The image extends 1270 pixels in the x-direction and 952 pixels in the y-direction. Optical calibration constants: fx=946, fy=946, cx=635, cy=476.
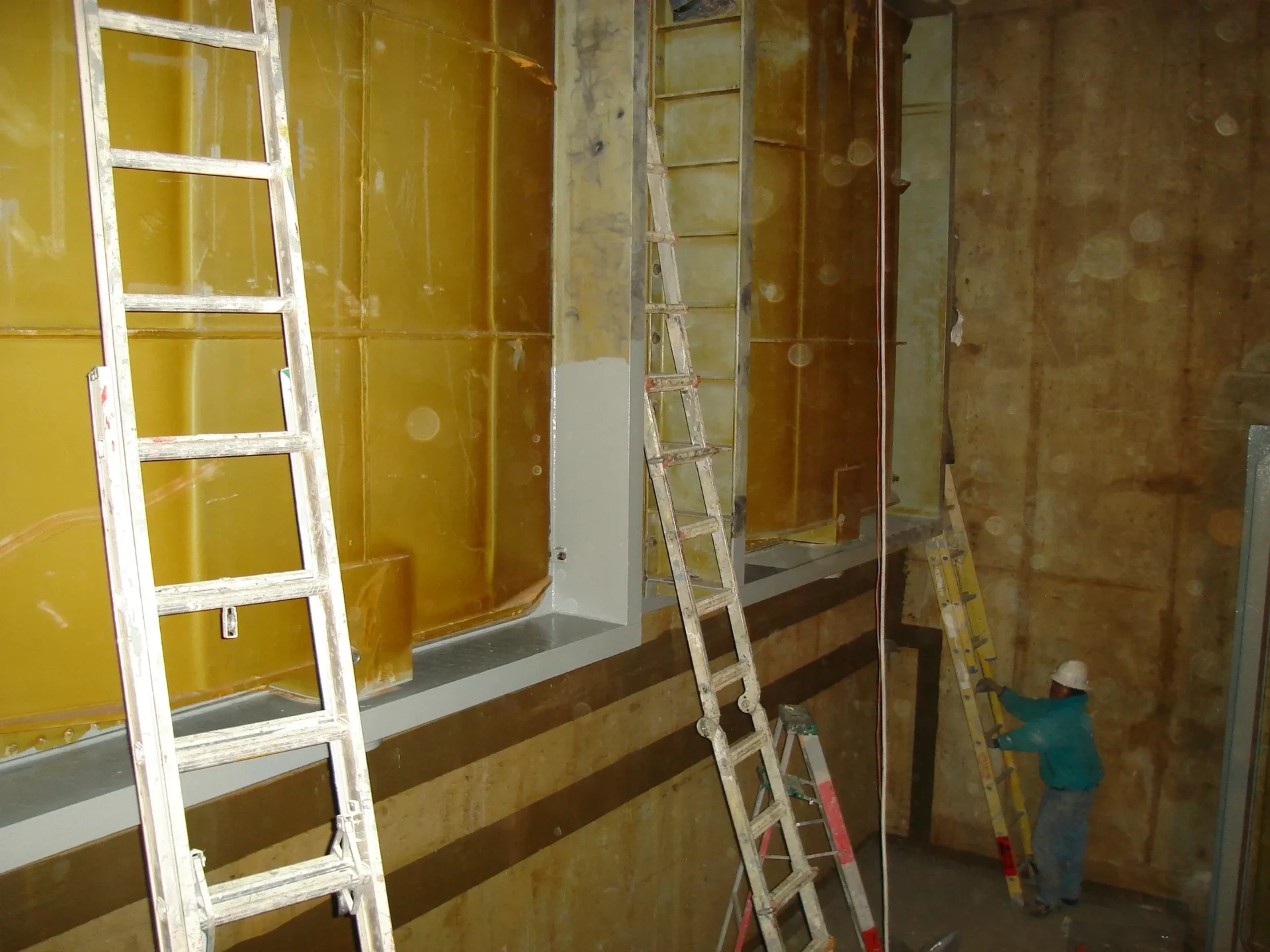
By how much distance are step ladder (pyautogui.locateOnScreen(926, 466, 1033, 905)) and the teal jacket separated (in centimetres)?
28

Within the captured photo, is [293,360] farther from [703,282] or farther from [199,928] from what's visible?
[703,282]

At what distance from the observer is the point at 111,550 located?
2041 mm

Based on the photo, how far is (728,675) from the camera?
3848 millimetres

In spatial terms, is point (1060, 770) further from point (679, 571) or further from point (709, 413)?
point (679, 571)

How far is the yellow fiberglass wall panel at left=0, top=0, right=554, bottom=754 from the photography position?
7.79 ft

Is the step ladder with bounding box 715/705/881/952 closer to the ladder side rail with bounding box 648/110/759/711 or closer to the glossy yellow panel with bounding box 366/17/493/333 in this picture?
the ladder side rail with bounding box 648/110/759/711

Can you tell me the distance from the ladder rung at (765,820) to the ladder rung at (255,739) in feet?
7.00

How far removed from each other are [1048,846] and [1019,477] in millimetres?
2396

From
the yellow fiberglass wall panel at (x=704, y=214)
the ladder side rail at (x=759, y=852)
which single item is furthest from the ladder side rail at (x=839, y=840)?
the yellow fiberglass wall panel at (x=704, y=214)

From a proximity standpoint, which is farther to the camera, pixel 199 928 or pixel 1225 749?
pixel 1225 749

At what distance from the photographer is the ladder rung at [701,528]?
12.5ft

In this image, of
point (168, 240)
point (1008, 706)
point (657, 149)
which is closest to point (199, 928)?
point (168, 240)

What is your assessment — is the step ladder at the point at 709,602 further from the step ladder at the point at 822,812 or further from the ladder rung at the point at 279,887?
the ladder rung at the point at 279,887

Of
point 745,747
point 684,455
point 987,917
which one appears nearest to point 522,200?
point 684,455
